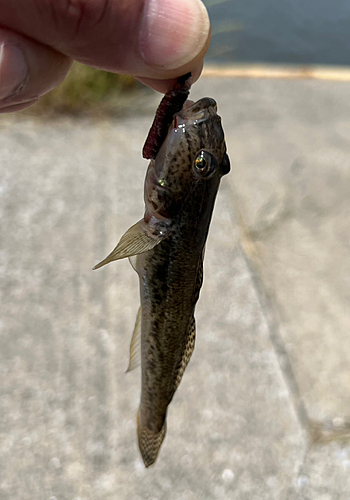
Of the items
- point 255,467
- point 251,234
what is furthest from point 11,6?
point 251,234

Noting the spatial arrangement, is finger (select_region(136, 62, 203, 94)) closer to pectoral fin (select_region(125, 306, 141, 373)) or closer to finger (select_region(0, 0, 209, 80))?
finger (select_region(0, 0, 209, 80))

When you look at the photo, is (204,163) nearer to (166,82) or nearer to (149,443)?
(166,82)

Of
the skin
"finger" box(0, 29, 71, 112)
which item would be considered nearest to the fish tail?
the skin

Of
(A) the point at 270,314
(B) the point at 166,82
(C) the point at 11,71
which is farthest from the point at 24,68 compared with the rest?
(A) the point at 270,314

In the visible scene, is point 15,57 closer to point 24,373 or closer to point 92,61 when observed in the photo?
point 92,61

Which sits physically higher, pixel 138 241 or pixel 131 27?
pixel 131 27

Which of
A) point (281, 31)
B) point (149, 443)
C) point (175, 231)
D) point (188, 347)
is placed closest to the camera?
point (175, 231)
